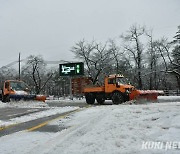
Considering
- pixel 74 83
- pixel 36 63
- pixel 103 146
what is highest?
pixel 36 63

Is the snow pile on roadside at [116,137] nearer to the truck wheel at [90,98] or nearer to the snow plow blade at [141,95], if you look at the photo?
the snow plow blade at [141,95]

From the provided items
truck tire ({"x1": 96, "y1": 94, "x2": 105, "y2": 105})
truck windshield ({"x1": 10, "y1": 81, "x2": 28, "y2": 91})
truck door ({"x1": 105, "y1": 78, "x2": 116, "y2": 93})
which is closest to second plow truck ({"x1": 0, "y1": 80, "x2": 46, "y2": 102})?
truck windshield ({"x1": 10, "y1": 81, "x2": 28, "y2": 91})

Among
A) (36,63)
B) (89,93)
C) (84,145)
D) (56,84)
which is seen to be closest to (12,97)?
(89,93)

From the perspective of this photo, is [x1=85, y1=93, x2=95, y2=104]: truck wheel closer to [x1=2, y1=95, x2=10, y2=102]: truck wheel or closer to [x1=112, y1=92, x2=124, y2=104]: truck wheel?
[x1=112, y1=92, x2=124, y2=104]: truck wheel

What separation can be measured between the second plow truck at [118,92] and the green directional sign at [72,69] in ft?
36.2

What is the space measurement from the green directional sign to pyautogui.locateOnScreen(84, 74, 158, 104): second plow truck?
11.0 meters

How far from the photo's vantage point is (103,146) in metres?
7.22

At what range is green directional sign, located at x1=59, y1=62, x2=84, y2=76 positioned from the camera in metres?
38.8

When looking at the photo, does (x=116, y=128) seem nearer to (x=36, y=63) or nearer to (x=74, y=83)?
(x=74, y=83)

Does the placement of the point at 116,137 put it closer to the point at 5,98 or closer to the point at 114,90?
the point at 114,90

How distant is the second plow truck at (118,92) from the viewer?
24.1m

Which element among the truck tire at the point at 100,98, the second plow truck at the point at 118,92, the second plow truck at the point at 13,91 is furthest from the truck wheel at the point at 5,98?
the truck tire at the point at 100,98

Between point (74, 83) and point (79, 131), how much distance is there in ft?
142

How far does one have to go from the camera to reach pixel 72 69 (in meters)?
39.2
